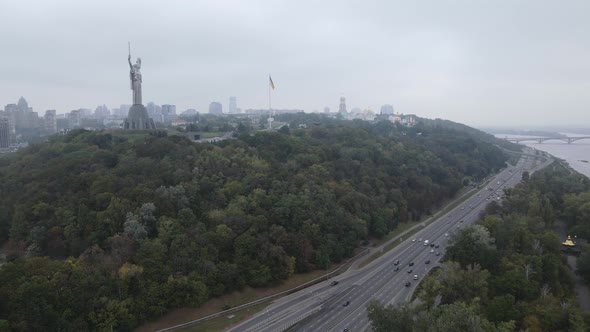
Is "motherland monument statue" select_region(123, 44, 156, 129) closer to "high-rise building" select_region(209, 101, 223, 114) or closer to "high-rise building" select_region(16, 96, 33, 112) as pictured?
"high-rise building" select_region(16, 96, 33, 112)

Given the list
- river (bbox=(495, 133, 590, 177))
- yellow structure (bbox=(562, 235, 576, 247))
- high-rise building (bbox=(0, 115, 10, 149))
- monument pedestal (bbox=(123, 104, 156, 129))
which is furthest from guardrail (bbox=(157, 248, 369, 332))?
high-rise building (bbox=(0, 115, 10, 149))

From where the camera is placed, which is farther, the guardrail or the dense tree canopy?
the guardrail

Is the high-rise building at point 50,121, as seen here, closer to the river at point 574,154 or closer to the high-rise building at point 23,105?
the high-rise building at point 23,105

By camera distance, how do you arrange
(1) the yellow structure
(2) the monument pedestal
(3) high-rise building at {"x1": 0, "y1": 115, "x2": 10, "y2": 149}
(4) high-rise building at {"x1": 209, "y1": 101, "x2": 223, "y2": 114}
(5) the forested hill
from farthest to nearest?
(4) high-rise building at {"x1": 209, "y1": 101, "x2": 223, "y2": 114} < (3) high-rise building at {"x1": 0, "y1": 115, "x2": 10, "y2": 149} < (2) the monument pedestal < (1) the yellow structure < (5) the forested hill

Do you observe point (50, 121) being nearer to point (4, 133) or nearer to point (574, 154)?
point (4, 133)

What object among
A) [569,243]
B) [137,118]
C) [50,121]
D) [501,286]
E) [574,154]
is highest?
[50,121]

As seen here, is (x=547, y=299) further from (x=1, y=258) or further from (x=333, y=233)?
(x=1, y=258)

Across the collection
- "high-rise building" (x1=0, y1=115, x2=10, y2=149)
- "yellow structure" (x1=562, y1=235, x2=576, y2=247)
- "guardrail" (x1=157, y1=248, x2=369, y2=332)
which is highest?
"high-rise building" (x1=0, y1=115, x2=10, y2=149)

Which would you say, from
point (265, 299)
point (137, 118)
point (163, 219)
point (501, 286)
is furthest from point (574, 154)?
point (163, 219)
